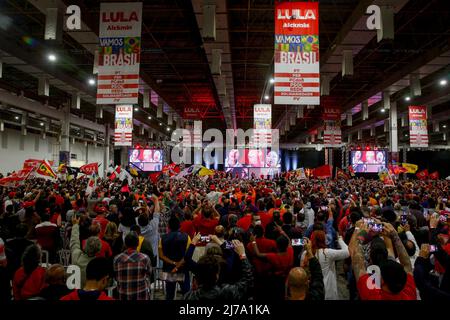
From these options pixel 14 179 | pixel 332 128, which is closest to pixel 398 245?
pixel 14 179

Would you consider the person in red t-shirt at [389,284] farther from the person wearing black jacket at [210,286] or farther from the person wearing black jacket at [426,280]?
the person wearing black jacket at [210,286]

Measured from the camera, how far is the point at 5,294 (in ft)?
12.6

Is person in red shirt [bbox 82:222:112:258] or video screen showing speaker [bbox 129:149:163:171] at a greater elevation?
video screen showing speaker [bbox 129:149:163:171]

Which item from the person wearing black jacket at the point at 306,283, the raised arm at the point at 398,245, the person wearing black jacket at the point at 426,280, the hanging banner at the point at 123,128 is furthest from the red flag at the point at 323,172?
the person wearing black jacket at the point at 306,283

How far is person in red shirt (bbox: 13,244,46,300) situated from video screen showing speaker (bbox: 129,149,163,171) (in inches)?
793

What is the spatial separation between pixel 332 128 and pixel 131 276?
24268 millimetres

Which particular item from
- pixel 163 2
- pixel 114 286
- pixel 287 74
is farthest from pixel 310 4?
pixel 114 286

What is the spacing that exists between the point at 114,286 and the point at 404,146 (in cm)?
4556

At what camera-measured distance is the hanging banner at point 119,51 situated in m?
9.62

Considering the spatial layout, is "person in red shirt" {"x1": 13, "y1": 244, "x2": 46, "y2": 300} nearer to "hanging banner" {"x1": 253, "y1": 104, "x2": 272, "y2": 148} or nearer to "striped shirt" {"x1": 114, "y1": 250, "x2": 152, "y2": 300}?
"striped shirt" {"x1": 114, "y1": 250, "x2": 152, "y2": 300}

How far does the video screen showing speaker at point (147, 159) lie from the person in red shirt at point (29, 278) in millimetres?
20146

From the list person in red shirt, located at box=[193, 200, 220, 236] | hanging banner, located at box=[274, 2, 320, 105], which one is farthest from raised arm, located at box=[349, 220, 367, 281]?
hanging banner, located at box=[274, 2, 320, 105]

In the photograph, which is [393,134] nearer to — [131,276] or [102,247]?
[102,247]

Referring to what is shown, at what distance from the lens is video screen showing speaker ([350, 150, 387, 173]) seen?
2461 centimetres
